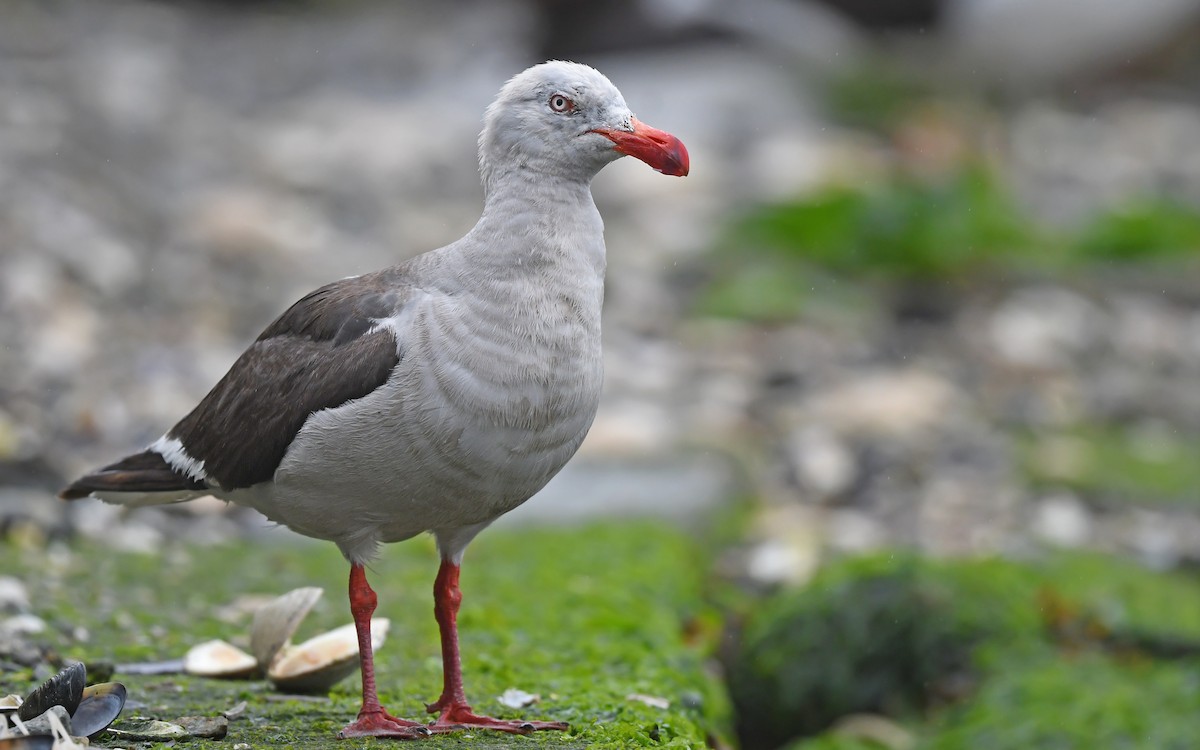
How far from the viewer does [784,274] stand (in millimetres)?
12797

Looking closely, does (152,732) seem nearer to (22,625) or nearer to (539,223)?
(22,625)

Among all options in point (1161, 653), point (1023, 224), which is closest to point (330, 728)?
point (1161, 653)

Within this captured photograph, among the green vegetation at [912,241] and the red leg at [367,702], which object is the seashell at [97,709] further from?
the green vegetation at [912,241]

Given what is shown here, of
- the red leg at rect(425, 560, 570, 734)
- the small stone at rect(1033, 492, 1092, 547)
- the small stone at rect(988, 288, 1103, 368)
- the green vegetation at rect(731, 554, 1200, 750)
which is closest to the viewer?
the red leg at rect(425, 560, 570, 734)

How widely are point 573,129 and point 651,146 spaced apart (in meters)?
0.25

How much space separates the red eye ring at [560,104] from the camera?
4.44 m

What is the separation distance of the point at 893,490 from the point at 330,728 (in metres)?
5.27

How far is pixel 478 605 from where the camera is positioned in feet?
19.7

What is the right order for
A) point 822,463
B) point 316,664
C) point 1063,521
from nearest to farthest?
point 316,664 → point 1063,521 → point 822,463

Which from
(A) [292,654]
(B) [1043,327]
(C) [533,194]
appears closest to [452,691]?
(A) [292,654]

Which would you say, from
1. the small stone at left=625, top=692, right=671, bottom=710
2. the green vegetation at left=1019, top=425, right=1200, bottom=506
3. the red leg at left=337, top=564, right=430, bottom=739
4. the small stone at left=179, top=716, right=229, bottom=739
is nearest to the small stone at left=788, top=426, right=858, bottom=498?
the green vegetation at left=1019, top=425, right=1200, bottom=506

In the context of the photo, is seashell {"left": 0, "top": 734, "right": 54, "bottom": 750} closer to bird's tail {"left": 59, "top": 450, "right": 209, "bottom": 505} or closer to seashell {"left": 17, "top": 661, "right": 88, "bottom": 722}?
seashell {"left": 17, "top": 661, "right": 88, "bottom": 722}

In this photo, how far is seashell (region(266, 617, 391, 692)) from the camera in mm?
4648

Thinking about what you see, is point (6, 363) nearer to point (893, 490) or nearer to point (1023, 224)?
point (893, 490)
